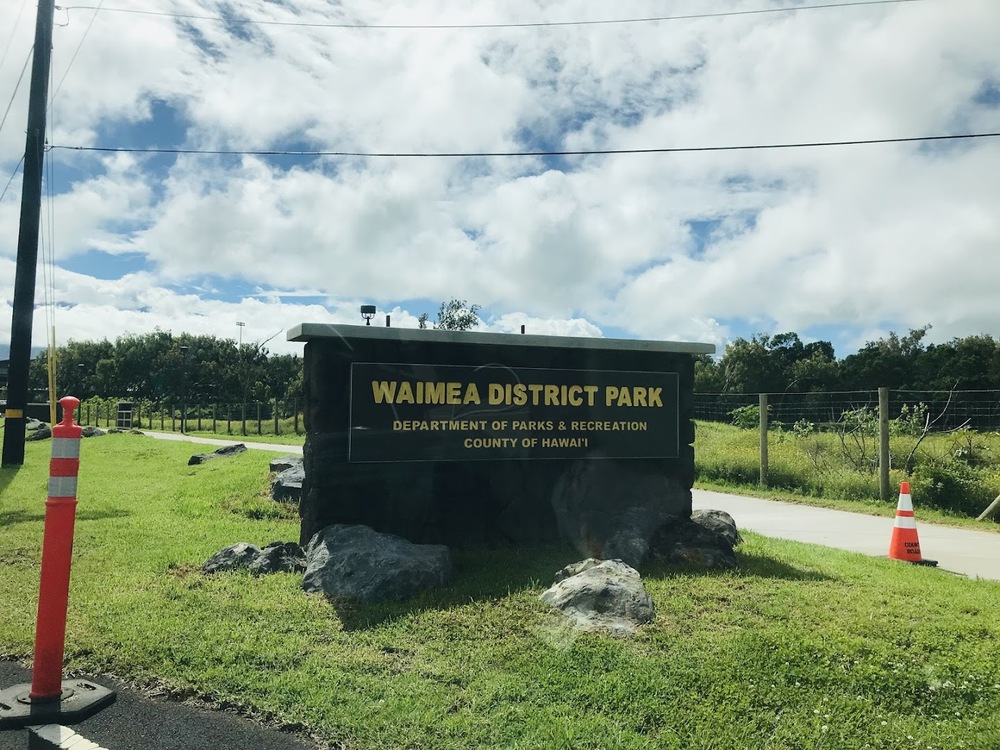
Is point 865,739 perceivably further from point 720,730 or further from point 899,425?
point 899,425

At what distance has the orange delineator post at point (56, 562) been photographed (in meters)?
3.63

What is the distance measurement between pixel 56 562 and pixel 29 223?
1430 centimetres

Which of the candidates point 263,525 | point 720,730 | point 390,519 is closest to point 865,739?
point 720,730

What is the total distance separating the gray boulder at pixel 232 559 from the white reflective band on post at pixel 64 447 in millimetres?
2605

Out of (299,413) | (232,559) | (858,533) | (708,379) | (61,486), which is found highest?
(708,379)

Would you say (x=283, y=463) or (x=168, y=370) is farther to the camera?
(x=168, y=370)

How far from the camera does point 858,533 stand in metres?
8.91

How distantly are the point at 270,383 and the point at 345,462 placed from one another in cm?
5447

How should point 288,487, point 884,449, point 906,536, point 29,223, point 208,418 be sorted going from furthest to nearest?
point 208,418 < point 29,223 < point 884,449 < point 288,487 < point 906,536

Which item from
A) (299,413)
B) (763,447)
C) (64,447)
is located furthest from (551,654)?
(299,413)

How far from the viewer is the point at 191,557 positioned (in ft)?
21.5

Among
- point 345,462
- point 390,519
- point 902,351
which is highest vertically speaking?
point 902,351

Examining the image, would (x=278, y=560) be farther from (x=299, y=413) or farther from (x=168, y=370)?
(x=168, y=370)

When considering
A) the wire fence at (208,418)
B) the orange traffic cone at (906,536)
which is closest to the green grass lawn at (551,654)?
the orange traffic cone at (906,536)
